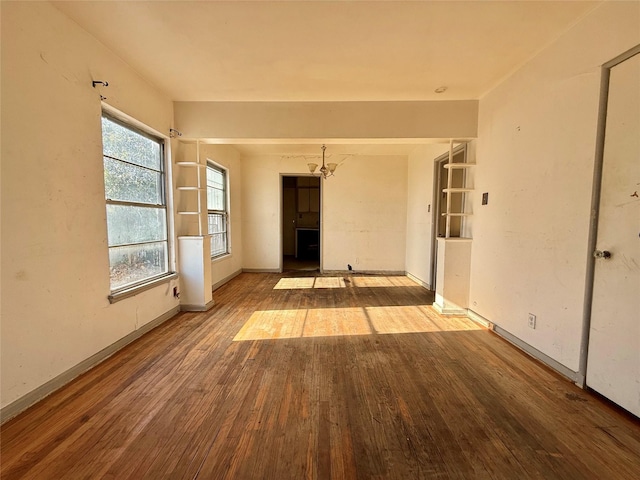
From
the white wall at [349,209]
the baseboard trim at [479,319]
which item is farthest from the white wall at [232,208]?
the baseboard trim at [479,319]

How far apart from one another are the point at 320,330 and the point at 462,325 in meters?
1.65

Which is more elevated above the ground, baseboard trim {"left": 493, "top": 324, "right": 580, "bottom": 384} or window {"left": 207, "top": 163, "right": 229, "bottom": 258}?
window {"left": 207, "top": 163, "right": 229, "bottom": 258}

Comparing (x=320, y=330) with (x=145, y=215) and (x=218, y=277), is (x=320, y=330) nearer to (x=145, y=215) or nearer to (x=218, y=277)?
(x=145, y=215)

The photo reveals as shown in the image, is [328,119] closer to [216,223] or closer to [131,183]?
[131,183]

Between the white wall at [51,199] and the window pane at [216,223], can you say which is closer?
the white wall at [51,199]

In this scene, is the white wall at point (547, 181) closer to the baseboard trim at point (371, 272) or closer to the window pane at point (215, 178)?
the baseboard trim at point (371, 272)

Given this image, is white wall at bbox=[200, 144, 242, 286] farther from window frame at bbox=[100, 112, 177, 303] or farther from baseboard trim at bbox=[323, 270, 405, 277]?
baseboard trim at bbox=[323, 270, 405, 277]

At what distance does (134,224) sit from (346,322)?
2.54 meters

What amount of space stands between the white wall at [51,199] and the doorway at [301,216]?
19.9 ft

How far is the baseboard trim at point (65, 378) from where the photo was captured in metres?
1.62

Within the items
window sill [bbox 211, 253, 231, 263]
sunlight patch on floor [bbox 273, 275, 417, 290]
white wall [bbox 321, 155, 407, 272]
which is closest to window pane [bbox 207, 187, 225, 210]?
window sill [bbox 211, 253, 231, 263]

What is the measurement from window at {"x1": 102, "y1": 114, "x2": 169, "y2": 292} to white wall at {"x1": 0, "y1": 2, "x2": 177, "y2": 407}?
20 centimetres

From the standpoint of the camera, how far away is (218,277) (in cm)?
484

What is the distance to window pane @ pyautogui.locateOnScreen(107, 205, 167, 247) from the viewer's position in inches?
99.1
